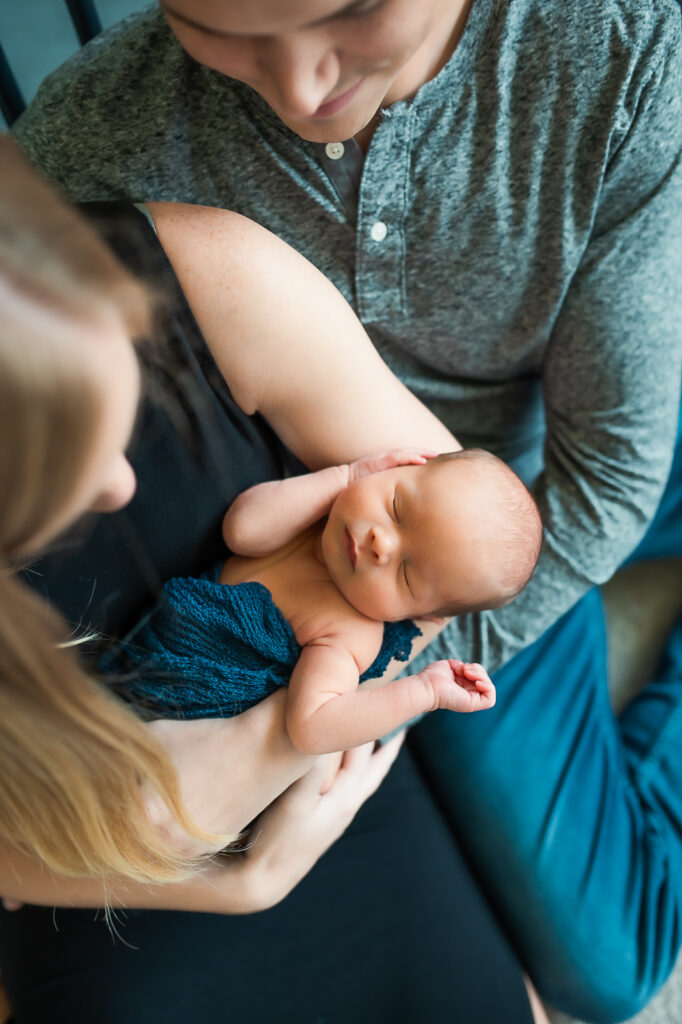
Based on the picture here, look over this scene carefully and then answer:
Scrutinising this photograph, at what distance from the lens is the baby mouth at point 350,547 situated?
2.64 ft

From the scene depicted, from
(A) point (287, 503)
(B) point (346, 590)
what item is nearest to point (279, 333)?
(A) point (287, 503)

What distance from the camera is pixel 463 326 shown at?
98 centimetres

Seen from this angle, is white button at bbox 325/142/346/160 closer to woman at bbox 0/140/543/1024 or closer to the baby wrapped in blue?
woman at bbox 0/140/543/1024

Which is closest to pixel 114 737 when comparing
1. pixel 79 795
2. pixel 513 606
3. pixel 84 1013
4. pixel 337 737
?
pixel 79 795

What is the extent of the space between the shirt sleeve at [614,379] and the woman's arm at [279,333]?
0.95ft

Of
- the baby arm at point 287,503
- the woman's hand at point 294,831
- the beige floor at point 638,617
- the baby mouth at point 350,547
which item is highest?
the baby arm at point 287,503

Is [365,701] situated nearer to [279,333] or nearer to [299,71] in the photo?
[279,333]

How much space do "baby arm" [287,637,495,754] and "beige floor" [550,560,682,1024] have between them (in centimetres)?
81

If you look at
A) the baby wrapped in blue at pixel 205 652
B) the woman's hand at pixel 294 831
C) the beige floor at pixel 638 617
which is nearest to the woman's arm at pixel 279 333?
the baby wrapped in blue at pixel 205 652

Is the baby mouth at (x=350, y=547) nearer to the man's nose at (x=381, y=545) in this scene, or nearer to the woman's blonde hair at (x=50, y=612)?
the man's nose at (x=381, y=545)

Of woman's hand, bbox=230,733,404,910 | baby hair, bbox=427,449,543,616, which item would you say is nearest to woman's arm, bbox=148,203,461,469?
baby hair, bbox=427,449,543,616

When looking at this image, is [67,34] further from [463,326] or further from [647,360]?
[647,360]

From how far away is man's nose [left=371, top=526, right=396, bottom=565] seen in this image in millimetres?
783

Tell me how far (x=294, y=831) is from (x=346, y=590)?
1.00 feet
